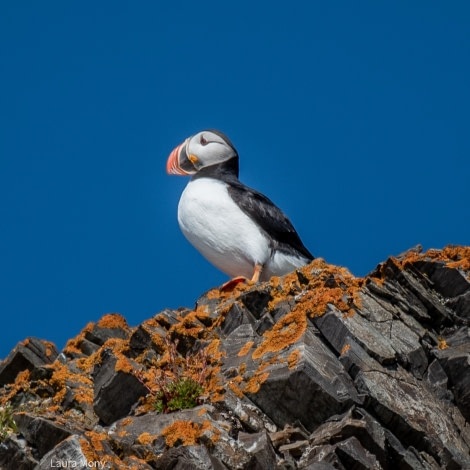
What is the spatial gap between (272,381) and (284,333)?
3.27 ft

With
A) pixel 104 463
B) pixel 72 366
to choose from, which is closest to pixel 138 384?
pixel 72 366

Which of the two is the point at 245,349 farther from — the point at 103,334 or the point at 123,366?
the point at 103,334

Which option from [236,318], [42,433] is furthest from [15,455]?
[236,318]

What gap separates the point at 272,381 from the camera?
9898mm

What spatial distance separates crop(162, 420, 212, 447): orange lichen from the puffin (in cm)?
451

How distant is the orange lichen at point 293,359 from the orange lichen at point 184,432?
1157 mm

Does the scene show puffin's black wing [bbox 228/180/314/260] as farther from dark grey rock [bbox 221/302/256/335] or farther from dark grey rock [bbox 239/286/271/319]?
dark grey rock [bbox 221/302/256/335]

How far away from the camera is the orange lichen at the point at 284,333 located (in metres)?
10.6

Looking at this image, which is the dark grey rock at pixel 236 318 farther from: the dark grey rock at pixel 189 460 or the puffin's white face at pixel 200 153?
the puffin's white face at pixel 200 153

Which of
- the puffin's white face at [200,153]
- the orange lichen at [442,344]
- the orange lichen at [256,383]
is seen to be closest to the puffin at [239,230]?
the puffin's white face at [200,153]

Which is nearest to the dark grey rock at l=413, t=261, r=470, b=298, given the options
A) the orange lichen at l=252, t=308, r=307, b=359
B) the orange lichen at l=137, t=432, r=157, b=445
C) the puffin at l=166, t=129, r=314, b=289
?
the orange lichen at l=252, t=308, r=307, b=359

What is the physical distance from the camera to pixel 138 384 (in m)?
10.7

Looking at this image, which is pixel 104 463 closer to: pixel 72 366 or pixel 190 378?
pixel 190 378

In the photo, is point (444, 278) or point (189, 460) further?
point (444, 278)
